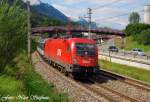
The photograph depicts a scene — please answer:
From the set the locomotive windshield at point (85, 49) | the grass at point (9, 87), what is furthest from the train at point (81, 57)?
the grass at point (9, 87)

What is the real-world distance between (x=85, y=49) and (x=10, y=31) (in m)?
11.2

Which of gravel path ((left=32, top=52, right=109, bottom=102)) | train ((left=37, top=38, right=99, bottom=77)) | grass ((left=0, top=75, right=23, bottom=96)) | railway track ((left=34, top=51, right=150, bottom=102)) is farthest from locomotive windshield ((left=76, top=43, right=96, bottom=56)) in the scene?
grass ((left=0, top=75, right=23, bottom=96))

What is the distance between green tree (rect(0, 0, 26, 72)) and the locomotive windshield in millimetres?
9399

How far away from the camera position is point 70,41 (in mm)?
31562

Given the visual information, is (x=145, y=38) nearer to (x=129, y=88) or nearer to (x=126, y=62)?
(x=126, y=62)

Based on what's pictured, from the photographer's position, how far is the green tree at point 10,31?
20.0 metres

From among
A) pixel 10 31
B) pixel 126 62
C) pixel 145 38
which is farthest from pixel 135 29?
pixel 10 31

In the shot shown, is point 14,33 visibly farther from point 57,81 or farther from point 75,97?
point 57,81

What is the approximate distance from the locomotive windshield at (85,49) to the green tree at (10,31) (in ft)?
30.8

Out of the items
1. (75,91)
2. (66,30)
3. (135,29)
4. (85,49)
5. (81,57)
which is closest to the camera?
(75,91)

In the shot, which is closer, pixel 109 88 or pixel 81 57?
pixel 109 88

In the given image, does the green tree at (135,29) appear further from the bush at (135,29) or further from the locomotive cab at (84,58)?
the locomotive cab at (84,58)

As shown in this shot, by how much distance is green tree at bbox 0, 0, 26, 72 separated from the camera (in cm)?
1995

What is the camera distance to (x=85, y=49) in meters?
30.8
